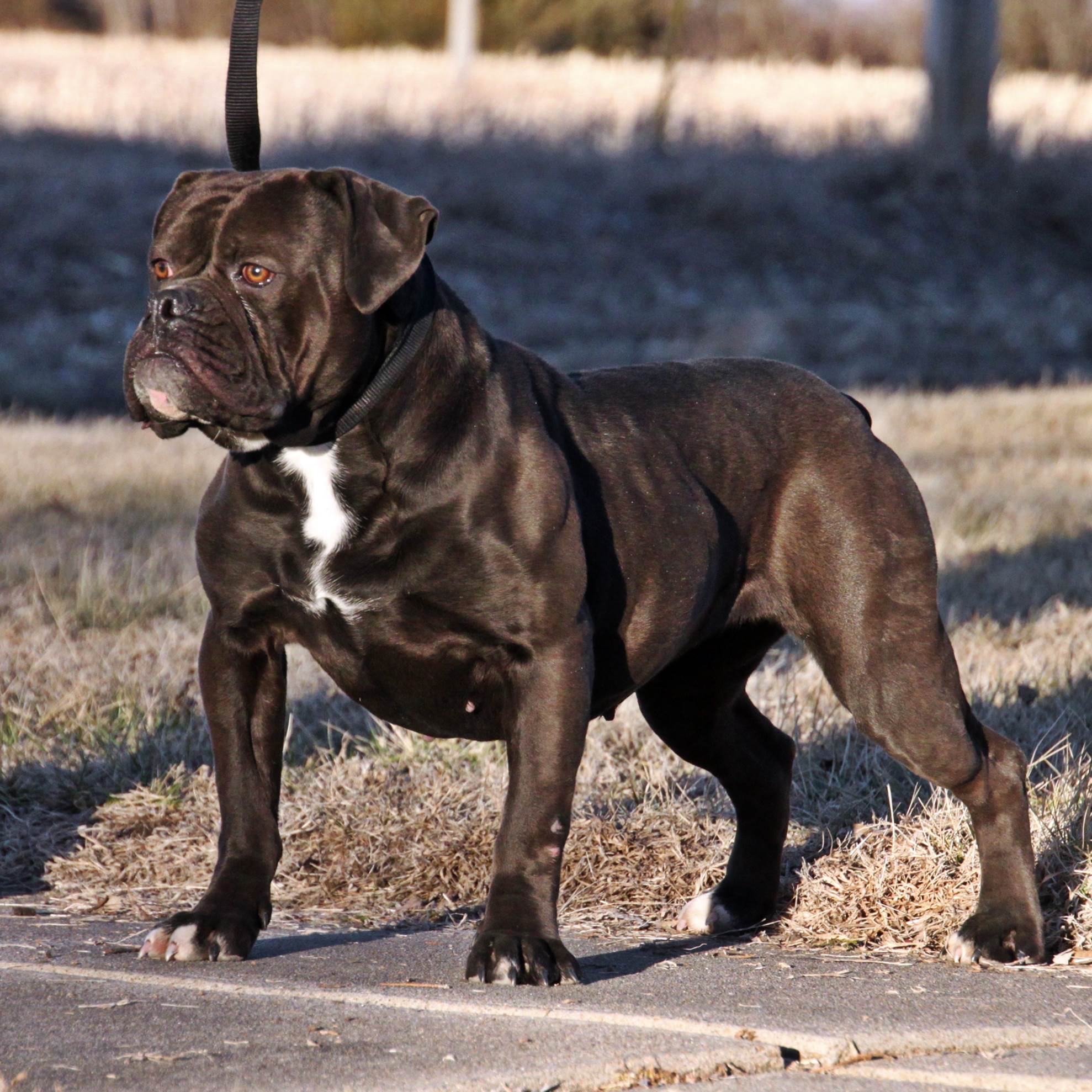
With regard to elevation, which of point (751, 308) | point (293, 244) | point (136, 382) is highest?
point (293, 244)

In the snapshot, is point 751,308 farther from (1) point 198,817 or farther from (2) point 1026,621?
(1) point 198,817

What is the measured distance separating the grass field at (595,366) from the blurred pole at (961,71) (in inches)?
16.9

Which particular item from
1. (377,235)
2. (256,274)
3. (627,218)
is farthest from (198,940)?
(627,218)

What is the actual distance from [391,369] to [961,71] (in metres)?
17.6

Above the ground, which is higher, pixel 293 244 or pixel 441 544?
pixel 293 244

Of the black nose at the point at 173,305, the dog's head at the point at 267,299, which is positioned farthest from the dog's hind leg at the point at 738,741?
the black nose at the point at 173,305

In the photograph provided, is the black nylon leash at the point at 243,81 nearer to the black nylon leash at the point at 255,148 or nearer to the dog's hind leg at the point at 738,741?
the black nylon leash at the point at 255,148

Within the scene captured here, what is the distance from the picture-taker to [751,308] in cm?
1753

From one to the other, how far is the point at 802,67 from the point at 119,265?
18076 mm

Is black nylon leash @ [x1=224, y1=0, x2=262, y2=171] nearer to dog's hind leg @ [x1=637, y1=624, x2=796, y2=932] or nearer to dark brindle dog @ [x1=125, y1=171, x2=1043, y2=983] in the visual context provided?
dark brindle dog @ [x1=125, y1=171, x2=1043, y2=983]

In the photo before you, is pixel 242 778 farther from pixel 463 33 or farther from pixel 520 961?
pixel 463 33

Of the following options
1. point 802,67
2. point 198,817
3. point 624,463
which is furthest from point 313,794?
point 802,67

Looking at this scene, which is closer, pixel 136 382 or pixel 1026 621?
pixel 136 382

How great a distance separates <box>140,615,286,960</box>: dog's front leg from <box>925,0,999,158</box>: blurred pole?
57.0 feet
